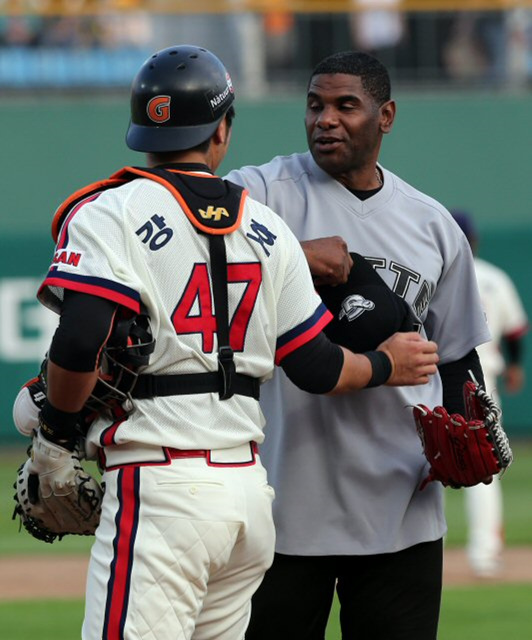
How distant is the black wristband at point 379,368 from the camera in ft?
11.2

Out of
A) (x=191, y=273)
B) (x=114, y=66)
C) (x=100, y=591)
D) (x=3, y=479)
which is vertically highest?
(x=191, y=273)

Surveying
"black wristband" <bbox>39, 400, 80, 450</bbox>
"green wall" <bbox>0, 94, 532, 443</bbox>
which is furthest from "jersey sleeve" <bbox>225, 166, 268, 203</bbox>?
"green wall" <bbox>0, 94, 532, 443</bbox>

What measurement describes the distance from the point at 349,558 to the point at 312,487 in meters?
0.25

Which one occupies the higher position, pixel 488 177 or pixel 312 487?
pixel 312 487

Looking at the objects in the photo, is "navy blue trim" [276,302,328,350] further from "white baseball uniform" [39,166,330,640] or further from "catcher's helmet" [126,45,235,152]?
"catcher's helmet" [126,45,235,152]

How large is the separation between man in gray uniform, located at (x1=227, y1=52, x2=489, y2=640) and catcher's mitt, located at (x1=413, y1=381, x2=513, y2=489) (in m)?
0.13

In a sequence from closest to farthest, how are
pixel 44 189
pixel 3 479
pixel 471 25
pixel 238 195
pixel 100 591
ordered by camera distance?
pixel 100 591
pixel 238 195
pixel 3 479
pixel 44 189
pixel 471 25

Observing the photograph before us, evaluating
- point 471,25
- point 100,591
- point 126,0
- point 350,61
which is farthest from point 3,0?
point 100,591

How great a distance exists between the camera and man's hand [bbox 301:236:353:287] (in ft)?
11.8

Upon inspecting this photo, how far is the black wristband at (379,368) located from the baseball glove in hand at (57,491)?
31.2 inches

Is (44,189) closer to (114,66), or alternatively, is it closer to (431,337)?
(114,66)

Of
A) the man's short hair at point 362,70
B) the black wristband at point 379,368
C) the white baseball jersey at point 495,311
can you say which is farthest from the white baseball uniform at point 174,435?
the white baseball jersey at point 495,311

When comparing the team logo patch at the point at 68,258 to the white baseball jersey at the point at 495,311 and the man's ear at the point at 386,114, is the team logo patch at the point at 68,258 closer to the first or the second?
the man's ear at the point at 386,114

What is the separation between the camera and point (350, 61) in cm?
388
